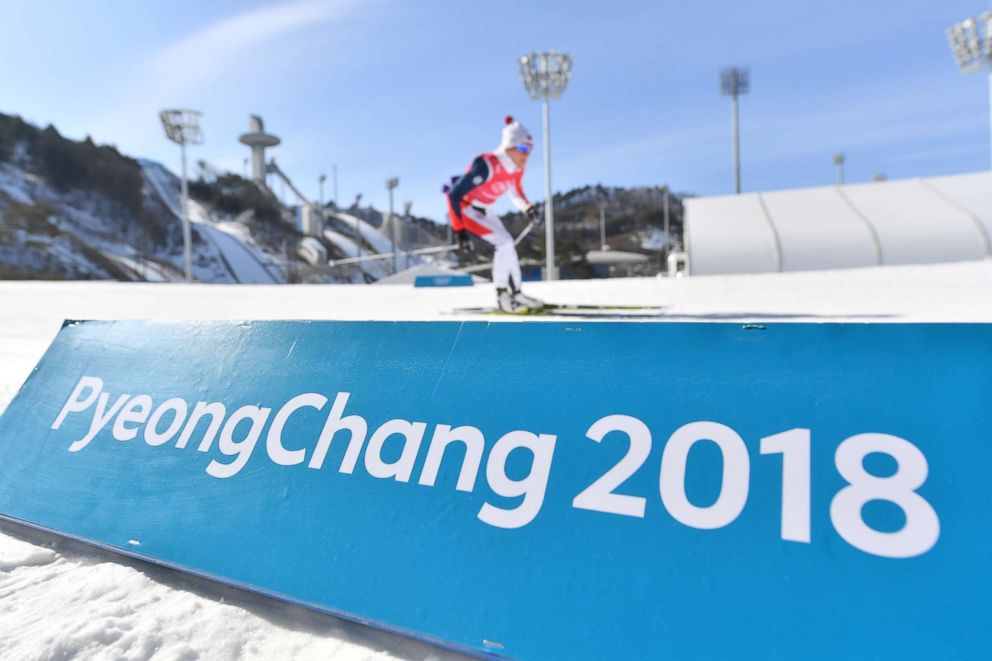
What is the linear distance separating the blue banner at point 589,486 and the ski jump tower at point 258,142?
81445mm

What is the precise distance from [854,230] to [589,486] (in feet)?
81.6

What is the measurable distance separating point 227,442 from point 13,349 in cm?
532

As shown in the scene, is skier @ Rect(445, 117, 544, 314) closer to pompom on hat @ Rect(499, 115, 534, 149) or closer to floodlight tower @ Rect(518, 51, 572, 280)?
pompom on hat @ Rect(499, 115, 534, 149)

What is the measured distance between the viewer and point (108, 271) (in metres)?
37.4

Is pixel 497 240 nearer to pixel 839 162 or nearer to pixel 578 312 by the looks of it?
pixel 578 312

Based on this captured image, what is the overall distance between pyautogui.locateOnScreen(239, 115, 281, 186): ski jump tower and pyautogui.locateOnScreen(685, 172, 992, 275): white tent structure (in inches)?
2576

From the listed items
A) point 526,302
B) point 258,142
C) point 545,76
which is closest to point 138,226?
point 258,142

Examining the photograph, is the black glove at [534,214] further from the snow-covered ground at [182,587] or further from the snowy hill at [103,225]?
the snowy hill at [103,225]

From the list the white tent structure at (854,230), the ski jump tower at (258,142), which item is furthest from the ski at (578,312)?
the ski jump tower at (258,142)

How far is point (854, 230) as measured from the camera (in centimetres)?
2200

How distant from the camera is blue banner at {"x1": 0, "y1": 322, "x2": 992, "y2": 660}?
108 cm

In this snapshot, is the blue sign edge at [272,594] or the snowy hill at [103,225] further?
the snowy hill at [103,225]

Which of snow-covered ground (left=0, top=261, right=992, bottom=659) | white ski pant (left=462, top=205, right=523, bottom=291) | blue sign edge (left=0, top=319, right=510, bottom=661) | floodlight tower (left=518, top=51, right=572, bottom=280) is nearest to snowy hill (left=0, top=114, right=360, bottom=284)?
floodlight tower (left=518, top=51, right=572, bottom=280)

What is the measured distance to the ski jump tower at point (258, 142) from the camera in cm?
7394
